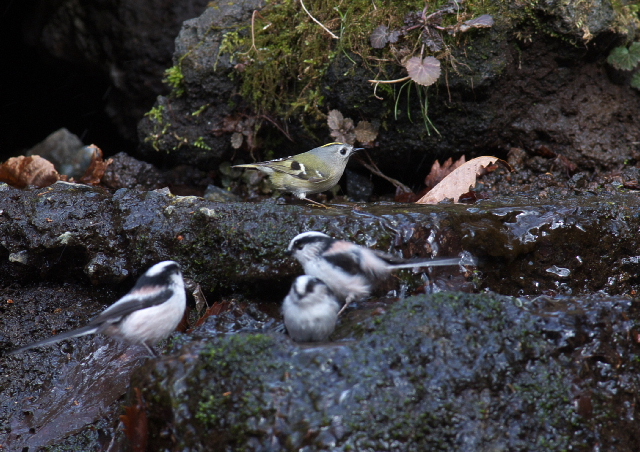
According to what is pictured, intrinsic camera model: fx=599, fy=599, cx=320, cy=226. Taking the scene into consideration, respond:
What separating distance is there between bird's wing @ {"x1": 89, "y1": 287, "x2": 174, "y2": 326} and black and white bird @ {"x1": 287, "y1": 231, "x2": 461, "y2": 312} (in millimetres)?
1088

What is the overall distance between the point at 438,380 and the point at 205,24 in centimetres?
601

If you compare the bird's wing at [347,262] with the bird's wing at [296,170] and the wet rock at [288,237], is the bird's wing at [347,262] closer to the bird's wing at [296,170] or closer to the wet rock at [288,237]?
the wet rock at [288,237]

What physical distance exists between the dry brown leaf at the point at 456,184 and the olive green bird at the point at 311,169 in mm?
1002


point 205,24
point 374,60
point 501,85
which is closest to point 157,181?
point 205,24

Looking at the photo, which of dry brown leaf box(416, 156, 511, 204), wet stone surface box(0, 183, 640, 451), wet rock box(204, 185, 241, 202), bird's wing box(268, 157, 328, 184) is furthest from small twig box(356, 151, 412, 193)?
wet rock box(204, 185, 241, 202)

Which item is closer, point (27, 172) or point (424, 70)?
point (424, 70)

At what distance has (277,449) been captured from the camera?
321 centimetres

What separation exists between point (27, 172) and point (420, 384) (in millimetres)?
5925

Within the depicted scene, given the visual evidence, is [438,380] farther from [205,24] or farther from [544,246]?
[205,24]

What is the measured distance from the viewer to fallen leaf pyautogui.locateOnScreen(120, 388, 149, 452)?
3.57m

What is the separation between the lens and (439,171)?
7.09 meters

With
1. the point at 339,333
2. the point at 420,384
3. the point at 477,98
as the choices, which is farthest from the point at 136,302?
the point at 477,98

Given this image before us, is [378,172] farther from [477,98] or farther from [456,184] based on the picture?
[477,98]

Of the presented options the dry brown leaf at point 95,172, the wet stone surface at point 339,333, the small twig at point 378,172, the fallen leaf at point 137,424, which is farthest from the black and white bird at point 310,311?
the dry brown leaf at point 95,172
